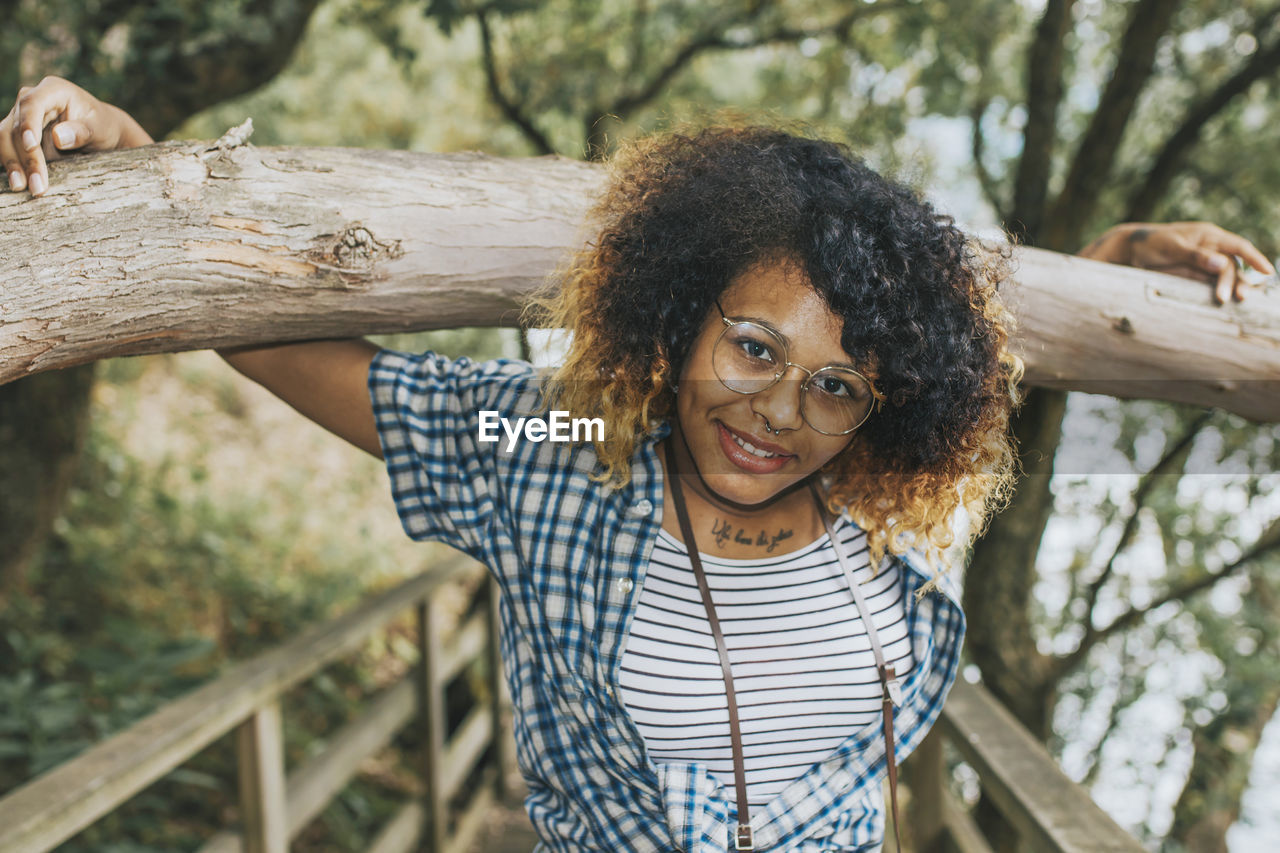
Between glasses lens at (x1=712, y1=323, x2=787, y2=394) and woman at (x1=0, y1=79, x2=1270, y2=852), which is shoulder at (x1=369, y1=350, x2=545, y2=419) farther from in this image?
glasses lens at (x1=712, y1=323, x2=787, y2=394)

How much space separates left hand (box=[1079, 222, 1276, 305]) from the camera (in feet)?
5.32

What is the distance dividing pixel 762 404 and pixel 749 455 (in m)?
0.09

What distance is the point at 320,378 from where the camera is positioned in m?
1.41

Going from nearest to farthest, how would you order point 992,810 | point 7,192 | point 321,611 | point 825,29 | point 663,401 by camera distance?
point 7,192
point 663,401
point 992,810
point 825,29
point 321,611

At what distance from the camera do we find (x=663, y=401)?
4.62 ft

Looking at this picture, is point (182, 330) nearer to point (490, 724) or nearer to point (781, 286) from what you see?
point (781, 286)

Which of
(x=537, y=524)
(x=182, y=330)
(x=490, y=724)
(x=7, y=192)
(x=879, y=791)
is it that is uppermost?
(x=7, y=192)

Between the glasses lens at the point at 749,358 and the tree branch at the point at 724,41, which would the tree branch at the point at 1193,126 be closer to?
the tree branch at the point at 724,41

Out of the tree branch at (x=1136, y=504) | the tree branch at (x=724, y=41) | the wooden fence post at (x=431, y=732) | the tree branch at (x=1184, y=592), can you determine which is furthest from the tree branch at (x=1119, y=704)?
the tree branch at (x=724, y=41)

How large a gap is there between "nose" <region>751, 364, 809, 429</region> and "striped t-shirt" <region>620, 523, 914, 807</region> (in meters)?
0.26

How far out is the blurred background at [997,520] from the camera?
2920 mm

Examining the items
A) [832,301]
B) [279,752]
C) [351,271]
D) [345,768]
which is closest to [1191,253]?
[832,301]

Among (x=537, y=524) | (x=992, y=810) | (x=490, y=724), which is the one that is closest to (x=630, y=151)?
(x=537, y=524)

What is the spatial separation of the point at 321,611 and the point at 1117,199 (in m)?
4.67
